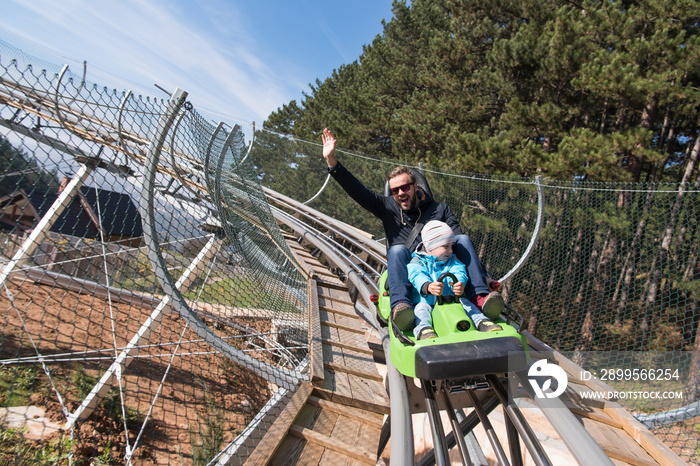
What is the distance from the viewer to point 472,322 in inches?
80.2

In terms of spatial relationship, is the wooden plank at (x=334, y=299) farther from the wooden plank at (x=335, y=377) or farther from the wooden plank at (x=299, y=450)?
the wooden plank at (x=299, y=450)

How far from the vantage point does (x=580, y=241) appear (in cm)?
704

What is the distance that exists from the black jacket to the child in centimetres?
28

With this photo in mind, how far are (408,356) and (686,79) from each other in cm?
965

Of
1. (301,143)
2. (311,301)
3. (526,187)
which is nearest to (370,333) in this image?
(311,301)

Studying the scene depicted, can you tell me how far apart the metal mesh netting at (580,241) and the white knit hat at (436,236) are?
2948 mm

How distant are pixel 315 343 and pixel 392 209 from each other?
1.07m

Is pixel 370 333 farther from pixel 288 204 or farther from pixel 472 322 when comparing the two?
pixel 288 204

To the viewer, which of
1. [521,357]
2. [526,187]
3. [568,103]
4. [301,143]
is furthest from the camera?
[568,103]

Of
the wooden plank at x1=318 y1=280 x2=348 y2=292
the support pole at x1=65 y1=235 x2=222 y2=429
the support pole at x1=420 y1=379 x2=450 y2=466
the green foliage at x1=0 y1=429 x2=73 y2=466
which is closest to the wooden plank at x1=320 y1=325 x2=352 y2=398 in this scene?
the support pole at x1=420 y1=379 x2=450 y2=466

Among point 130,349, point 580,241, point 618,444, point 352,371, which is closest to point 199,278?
point 130,349

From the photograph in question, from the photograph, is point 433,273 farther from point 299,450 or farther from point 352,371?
point 299,450

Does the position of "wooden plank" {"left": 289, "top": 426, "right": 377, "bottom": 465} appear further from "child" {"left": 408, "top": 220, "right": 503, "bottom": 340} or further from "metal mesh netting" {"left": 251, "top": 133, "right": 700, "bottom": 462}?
"metal mesh netting" {"left": 251, "top": 133, "right": 700, "bottom": 462}

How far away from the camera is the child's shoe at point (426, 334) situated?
6.33ft
